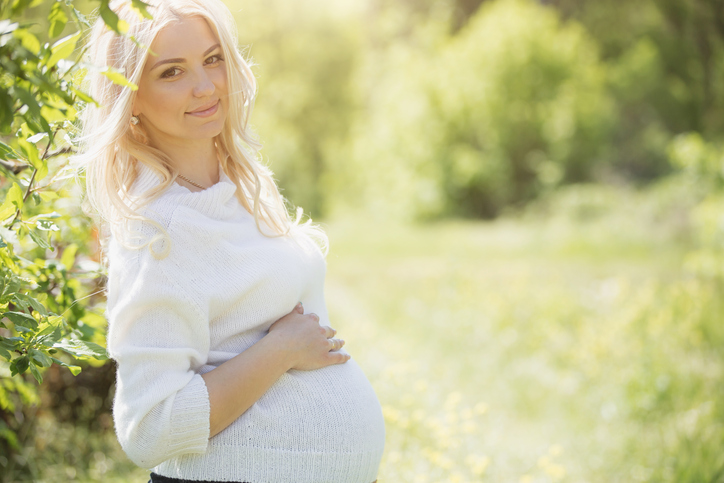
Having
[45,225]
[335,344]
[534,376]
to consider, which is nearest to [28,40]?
[45,225]

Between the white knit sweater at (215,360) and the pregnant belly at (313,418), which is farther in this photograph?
the pregnant belly at (313,418)

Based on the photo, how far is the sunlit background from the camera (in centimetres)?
358

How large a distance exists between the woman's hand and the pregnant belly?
38mm

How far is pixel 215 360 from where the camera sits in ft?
4.96

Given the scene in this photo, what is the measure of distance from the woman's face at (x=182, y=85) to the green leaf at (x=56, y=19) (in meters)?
0.42

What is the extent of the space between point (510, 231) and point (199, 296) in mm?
12208

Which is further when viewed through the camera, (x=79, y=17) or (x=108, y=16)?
(x=79, y=17)

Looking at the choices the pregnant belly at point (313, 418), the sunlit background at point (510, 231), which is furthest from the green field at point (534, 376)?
the pregnant belly at point (313, 418)

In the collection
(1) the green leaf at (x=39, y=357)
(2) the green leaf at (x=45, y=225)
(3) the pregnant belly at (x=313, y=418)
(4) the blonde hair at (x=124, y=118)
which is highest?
(4) the blonde hair at (x=124, y=118)

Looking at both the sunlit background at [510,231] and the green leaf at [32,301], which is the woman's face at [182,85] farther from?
the green leaf at [32,301]

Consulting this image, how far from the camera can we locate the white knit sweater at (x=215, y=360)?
1331 millimetres

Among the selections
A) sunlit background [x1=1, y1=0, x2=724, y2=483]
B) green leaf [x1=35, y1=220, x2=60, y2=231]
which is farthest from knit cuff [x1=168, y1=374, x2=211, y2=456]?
sunlit background [x1=1, y1=0, x2=724, y2=483]

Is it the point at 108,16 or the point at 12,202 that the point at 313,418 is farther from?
the point at 108,16

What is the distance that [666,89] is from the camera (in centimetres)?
2100
